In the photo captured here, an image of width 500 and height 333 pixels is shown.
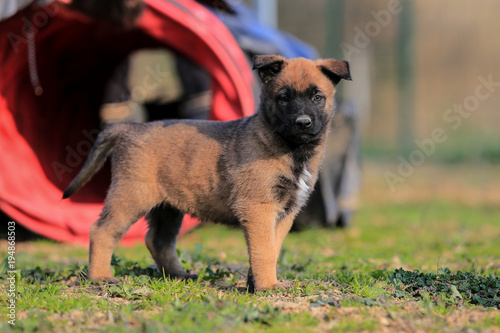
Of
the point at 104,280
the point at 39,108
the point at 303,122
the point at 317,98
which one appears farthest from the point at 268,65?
the point at 39,108

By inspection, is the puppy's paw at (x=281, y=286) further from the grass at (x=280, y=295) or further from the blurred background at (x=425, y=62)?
the blurred background at (x=425, y=62)

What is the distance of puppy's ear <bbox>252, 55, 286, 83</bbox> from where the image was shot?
12.5 ft

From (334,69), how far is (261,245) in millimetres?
1202

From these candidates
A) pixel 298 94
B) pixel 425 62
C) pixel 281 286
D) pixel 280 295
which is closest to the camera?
pixel 280 295

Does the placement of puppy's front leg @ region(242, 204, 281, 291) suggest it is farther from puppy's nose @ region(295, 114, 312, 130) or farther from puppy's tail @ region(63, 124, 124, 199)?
puppy's tail @ region(63, 124, 124, 199)

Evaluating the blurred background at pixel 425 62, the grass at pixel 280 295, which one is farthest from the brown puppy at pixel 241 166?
the blurred background at pixel 425 62

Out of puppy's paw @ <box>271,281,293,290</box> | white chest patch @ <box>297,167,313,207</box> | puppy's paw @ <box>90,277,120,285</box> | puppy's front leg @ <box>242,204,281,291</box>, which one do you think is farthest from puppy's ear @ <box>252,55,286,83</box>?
puppy's paw @ <box>90,277,120,285</box>

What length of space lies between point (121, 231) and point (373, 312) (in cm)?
171

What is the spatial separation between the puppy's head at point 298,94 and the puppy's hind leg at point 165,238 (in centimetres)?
104

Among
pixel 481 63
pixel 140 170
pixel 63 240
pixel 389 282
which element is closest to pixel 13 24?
pixel 63 240

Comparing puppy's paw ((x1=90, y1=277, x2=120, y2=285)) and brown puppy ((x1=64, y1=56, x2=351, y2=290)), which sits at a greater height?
brown puppy ((x1=64, y1=56, x2=351, y2=290))

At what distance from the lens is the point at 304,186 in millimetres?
3824

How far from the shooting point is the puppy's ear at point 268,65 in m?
3.80

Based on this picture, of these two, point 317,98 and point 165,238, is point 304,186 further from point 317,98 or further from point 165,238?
point 165,238
